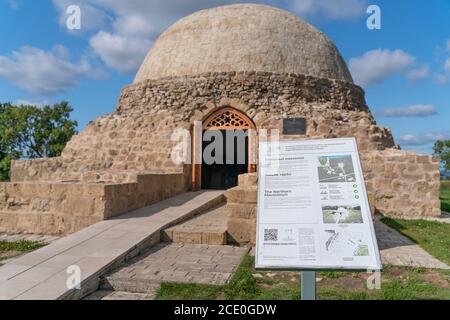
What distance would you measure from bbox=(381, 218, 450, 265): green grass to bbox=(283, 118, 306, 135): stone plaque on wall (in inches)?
138

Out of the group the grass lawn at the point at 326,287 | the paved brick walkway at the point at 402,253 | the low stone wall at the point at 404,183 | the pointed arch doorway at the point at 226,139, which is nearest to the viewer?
the grass lawn at the point at 326,287

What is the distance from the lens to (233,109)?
11.3m

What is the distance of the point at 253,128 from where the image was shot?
35.9 feet

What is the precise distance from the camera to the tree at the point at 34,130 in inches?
1008

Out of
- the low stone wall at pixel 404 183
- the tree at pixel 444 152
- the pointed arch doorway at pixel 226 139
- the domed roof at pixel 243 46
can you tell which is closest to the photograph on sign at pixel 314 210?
the low stone wall at pixel 404 183

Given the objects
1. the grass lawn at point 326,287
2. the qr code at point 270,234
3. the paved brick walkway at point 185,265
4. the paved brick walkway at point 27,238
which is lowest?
the grass lawn at point 326,287

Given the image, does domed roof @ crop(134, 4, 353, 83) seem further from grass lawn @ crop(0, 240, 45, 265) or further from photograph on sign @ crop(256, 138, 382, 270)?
photograph on sign @ crop(256, 138, 382, 270)

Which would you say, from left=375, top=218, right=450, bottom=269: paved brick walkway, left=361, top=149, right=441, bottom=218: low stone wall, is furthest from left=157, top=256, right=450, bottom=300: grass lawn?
left=361, top=149, right=441, bottom=218: low stone wall

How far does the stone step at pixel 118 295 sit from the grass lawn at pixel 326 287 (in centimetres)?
15

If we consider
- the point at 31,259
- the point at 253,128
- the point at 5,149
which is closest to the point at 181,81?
the point at 253,128

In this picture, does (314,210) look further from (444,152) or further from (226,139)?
(444,152)

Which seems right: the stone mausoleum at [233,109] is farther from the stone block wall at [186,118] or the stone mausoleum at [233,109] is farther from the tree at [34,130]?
the tree at [34,130]

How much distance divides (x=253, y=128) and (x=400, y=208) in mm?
4570

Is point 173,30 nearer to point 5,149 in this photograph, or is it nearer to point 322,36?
point 322,36
